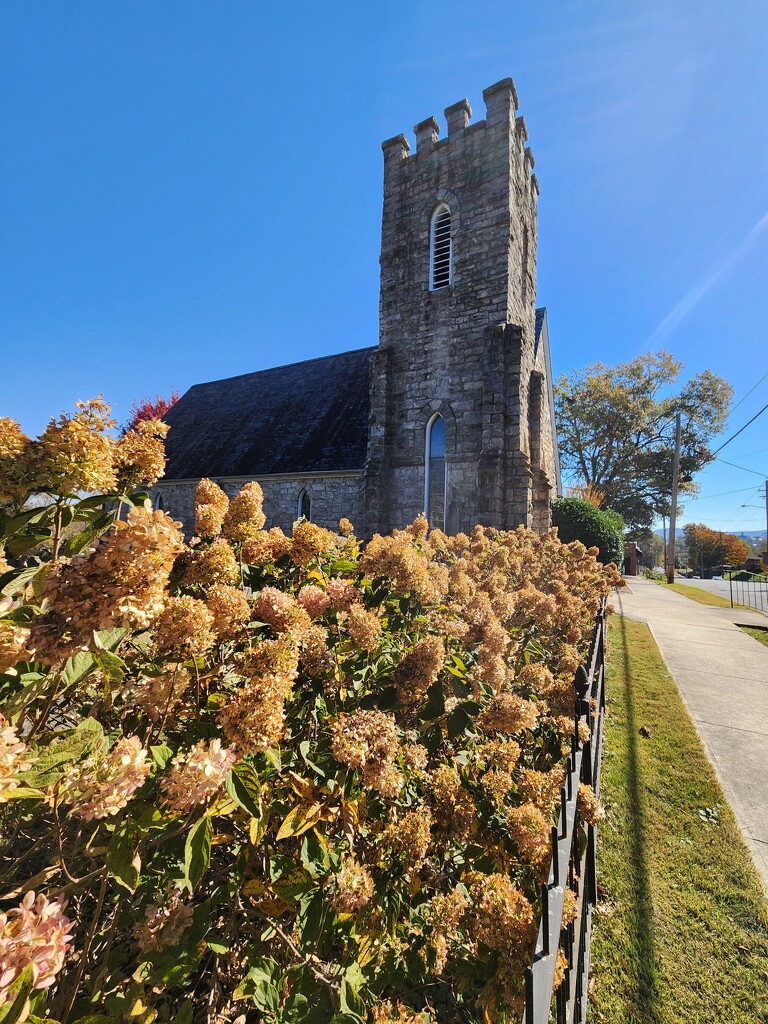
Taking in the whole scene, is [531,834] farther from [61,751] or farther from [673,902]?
[673,902]

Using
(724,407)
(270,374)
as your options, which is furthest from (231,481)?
(724,407)

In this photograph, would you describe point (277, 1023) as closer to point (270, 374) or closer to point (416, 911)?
point (416, 911)

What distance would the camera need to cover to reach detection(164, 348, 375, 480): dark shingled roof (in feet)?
54.4

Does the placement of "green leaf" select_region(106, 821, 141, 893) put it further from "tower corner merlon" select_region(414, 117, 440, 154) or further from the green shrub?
"tower corner merlon" select_region(414, 117, 440, 154)

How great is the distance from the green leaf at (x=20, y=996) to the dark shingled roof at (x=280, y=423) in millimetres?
14544

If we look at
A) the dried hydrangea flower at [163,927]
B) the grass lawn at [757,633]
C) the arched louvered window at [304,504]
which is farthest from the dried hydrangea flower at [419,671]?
the arched louvered window at [304,504]

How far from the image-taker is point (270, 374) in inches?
922

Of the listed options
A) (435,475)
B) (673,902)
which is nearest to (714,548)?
(435,475)

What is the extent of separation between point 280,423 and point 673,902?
18.9m

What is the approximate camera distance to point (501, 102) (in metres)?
11.9

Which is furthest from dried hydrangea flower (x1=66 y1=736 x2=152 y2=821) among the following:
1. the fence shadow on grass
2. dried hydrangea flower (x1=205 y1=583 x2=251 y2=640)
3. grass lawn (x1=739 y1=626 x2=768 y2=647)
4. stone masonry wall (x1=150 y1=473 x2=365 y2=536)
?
stone masonry wall (x1=150 y1=473 x2=365 y2=536)

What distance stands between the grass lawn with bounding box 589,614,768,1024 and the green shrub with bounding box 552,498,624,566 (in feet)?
39.6

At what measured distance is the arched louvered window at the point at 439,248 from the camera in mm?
12969

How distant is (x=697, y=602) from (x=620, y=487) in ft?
77.0
